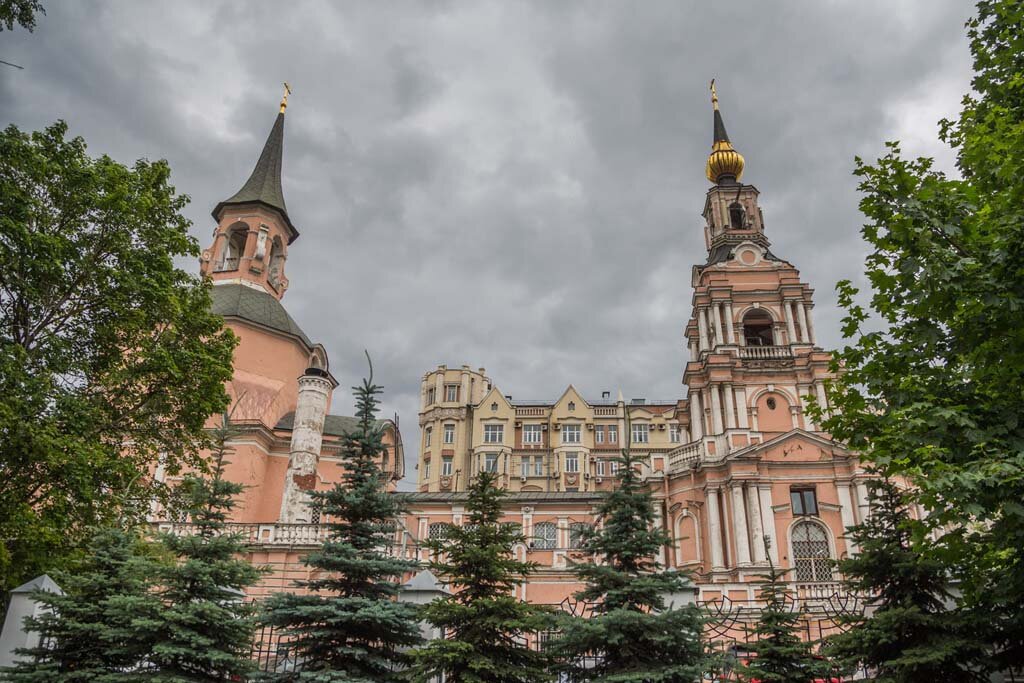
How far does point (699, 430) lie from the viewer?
36.3 metres

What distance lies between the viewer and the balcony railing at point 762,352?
35.7 metres

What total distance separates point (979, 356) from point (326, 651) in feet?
31.9

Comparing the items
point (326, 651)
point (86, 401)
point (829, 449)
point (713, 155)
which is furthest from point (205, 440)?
point (713, 155)

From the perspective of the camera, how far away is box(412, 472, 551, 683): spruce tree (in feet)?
31.3

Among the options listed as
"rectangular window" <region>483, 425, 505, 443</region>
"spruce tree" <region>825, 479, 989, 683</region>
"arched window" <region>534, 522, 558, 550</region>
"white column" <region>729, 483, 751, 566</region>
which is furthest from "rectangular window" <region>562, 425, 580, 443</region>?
"spruce tree" <region>825, 479, 989, 683</region>

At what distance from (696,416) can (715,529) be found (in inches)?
292

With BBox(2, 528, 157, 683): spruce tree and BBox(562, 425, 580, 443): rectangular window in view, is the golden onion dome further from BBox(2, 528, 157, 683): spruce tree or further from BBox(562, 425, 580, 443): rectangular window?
BBox(2, 528, 157, 683): spruce tree

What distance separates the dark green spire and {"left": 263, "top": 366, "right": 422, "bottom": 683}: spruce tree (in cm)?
3178

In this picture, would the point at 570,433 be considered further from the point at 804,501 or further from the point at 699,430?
the point at 804,501

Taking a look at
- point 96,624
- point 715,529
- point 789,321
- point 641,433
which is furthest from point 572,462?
point 96,624

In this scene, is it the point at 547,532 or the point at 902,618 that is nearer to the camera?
the point at 902,618

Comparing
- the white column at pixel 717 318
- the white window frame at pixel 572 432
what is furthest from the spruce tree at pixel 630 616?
the white window frame at pixel 572 432

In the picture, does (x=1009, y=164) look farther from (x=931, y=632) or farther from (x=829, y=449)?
(x=829, y=449)

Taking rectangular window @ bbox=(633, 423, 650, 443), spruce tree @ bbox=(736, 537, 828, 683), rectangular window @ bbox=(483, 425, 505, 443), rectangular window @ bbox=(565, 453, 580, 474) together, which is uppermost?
rectangular window @ bbox=(633, 423, 650, 443)
